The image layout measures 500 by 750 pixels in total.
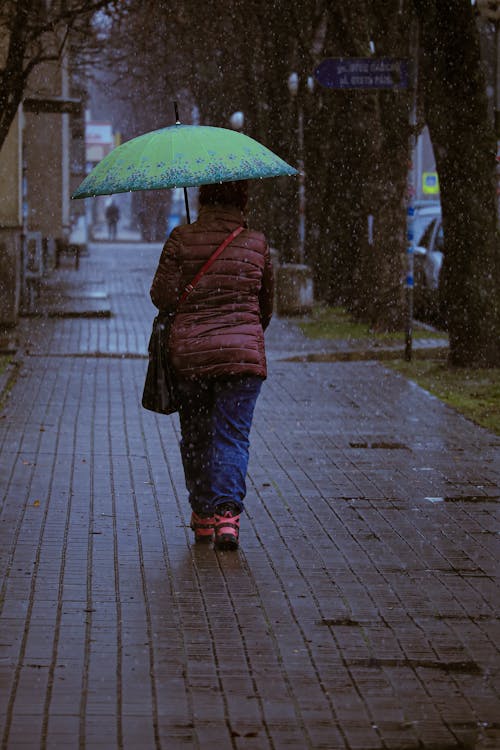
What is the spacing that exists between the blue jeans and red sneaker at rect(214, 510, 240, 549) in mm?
59

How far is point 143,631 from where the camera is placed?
5934 mm

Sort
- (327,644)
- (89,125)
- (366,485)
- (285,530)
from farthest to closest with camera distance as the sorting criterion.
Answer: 1. (89,125)
2. (366,485)
3. (285,530)
4. (327,644)

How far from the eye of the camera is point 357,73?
1619 cm

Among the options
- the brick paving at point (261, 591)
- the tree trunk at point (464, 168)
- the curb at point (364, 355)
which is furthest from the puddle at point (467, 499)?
the curb at point (364, 355)

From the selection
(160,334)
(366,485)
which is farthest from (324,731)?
(366,485)

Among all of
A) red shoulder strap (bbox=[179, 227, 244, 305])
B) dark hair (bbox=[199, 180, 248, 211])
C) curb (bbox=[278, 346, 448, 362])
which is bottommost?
curb (bbox=[278, 346, 448, 362])

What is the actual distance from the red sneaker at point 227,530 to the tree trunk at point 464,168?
8244 millimetres

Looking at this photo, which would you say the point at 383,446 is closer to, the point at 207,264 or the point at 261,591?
the point at 207,264

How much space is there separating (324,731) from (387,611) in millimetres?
1564

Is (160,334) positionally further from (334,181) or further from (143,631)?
(334,181)

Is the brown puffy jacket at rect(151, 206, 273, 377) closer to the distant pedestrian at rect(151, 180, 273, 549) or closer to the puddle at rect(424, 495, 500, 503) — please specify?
the distant pedestrian at rect(151, 180, 273, 549)

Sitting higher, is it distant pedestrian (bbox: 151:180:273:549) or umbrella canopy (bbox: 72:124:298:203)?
umbrella canopy (bbox: 72:124:298:203)

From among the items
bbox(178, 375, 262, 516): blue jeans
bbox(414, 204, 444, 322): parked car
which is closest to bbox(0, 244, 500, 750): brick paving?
bbox(178, 375, 262, 516): blue jeans

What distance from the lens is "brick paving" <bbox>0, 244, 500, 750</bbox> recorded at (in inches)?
193
